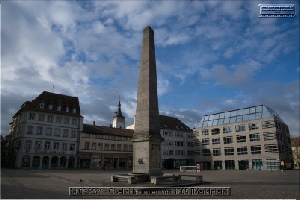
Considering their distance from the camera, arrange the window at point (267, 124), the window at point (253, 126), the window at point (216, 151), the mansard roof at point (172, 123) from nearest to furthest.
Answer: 1. the window at point (267, 124)
2. the window at point (253, 126)
3. the window at point (216, 151)
4. the mansard roof at point (172, 123)

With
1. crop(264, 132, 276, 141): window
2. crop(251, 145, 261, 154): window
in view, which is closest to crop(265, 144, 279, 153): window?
crop(264, 132, 276, 141): window

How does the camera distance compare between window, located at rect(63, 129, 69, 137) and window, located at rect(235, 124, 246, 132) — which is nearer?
window, located at rect(63, 129, 69, 137)

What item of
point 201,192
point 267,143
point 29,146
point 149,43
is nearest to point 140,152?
point 201,192

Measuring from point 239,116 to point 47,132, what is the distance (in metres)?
38.3

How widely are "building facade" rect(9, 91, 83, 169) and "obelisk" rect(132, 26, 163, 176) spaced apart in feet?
106

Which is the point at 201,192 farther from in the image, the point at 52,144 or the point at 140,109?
the point at 52,144

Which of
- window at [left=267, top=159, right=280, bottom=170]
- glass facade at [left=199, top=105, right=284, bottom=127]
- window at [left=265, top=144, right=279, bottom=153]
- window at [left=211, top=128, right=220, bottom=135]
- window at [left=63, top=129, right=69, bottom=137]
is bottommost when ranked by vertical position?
window at [left=267, top=159, right=280, bottom=170]

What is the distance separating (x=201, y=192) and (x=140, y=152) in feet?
17.4

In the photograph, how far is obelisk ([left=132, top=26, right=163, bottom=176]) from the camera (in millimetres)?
15730

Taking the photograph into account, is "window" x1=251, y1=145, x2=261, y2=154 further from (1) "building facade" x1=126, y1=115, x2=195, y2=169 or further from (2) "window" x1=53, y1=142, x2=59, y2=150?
(2) "window" x1=53, y1=142, x2=59, y2=150

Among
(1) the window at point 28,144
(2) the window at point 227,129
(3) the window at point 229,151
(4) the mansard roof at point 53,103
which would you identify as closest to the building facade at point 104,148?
(4) the mansard roof at point 53,103

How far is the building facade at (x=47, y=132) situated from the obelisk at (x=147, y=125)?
3243 centimetres

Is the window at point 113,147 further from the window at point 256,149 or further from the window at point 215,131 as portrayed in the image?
the window at point 256,149

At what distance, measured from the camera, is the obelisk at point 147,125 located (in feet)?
51.6
